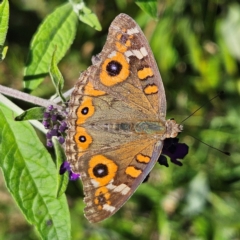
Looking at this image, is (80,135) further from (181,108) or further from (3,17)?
(181,108)

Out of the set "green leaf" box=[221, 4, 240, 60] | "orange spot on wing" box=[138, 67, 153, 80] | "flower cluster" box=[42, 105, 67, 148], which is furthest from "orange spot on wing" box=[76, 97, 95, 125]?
"green leaf" box=[221, 4, 240, 60]

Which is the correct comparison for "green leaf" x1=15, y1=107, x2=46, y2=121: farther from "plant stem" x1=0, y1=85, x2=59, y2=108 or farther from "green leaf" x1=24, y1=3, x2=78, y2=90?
"green leaf" x1=24, y1=3, x2=78, y2=90

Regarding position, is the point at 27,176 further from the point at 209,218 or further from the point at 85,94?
the point at 209,218

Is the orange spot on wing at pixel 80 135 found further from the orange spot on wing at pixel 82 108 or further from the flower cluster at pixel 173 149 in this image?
the flower cluster at pixel 173 149

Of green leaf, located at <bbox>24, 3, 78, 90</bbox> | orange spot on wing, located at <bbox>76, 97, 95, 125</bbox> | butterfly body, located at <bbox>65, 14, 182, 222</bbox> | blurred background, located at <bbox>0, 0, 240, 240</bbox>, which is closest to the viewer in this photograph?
butterfly body, located at <bbox>65, 14, 182, 222</bbox>

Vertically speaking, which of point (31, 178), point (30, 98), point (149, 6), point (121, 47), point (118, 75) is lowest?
point (31, 178)

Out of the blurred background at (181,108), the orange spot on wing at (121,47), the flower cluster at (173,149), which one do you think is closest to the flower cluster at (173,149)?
the flower cluster at (173,149)

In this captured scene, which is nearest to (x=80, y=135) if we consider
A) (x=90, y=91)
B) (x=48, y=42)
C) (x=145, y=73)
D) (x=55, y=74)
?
(x=90, y=91)

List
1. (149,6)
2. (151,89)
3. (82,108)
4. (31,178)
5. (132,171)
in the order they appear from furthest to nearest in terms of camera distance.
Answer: (149,6) < (31,178) < (151,89) < (82,108) < (132,171)

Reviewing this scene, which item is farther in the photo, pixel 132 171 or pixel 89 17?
pixel 89 17
